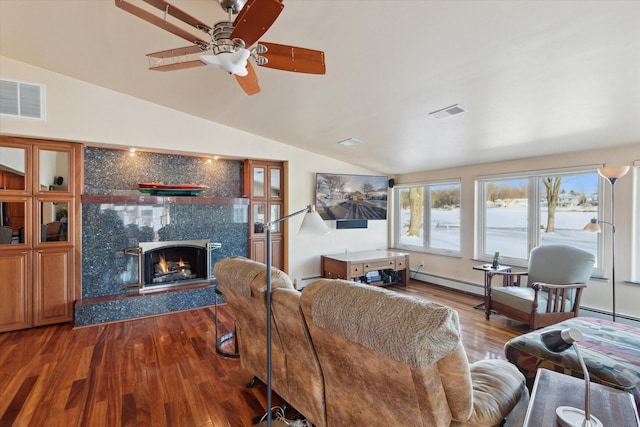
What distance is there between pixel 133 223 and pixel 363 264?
3.39 meters

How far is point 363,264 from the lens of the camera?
492cm

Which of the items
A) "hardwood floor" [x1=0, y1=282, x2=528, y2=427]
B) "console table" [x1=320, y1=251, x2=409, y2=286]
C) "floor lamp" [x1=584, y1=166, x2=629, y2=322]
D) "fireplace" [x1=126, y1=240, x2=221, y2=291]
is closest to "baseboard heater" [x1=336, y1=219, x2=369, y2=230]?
"console table" [x1=320, y1=251, x2=409, y2=286]

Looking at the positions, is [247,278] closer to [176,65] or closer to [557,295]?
[176,65]

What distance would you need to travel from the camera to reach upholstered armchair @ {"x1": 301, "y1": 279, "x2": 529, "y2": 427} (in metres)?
1.05

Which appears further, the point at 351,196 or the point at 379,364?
the point at 351,196

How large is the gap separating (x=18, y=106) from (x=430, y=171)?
5.73 metres

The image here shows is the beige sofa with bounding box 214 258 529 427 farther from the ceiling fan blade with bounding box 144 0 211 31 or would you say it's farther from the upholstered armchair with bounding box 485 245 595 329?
the upholstered armchair with bounding box 485 245 595 329

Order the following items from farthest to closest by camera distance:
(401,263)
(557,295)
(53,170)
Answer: (401,263) < (53,170) < (557,295)

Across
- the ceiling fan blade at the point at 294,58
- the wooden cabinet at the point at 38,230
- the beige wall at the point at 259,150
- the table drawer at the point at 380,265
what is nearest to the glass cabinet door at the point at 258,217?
the beige wall at the point at 259,150

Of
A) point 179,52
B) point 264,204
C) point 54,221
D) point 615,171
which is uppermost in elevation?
point 179,52

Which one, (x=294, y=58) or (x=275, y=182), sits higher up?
(x=294, y=58)

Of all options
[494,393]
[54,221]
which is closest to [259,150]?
[54,221]

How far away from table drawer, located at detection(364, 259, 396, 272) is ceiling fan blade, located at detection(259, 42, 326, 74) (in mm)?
3657

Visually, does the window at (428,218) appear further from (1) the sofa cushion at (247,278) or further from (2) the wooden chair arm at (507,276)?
(1) the sofa cushion at (247,278)
